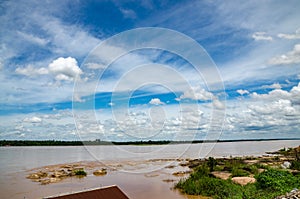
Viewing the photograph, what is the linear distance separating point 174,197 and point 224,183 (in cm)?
192

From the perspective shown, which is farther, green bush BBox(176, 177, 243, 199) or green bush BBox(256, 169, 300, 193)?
green bush BBox(176, 177, 243, 199)

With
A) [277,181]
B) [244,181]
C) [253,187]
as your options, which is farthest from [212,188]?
[277,181]

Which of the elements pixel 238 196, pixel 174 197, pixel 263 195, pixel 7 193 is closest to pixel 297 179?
pixel 263 195

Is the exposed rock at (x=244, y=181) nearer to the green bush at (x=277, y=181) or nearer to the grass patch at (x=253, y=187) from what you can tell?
the grass patch at (x=253, y=187)

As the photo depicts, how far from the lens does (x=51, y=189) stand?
11.5 metres

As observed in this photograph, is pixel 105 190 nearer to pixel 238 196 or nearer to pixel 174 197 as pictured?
pixel 238 196

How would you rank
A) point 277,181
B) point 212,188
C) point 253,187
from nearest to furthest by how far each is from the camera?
point 277,181, point 253,187, point 212,188

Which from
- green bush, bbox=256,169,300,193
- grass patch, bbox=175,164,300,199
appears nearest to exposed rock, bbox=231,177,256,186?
grass patch, bbox=175,164,300,199

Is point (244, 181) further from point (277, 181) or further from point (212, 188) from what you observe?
point (277, 181)

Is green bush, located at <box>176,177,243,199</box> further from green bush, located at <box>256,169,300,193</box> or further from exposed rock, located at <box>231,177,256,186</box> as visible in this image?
green bush, located at <box>256,169,300,193</box>

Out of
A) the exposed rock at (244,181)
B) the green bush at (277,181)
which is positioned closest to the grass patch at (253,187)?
the green bush at (277,181)

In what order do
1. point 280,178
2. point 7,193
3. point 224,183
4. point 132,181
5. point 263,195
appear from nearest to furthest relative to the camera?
point 263,195 → point 280,178 → point 224,183 → point 7,193 → point 132,181

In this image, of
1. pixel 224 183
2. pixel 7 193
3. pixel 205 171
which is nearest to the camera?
pixel 224 183

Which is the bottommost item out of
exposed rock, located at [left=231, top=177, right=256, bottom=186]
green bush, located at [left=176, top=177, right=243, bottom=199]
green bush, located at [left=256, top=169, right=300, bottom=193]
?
green bush, located at [left=176, top=177, right=243, bottom=199]
